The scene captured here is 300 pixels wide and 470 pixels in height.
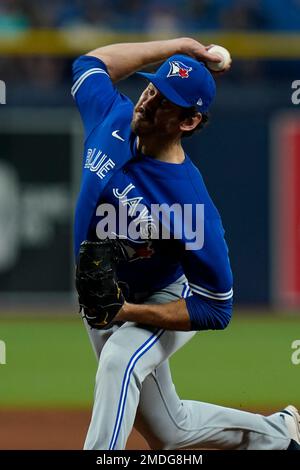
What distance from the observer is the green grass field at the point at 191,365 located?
772 centimetres

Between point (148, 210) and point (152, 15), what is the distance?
846cm

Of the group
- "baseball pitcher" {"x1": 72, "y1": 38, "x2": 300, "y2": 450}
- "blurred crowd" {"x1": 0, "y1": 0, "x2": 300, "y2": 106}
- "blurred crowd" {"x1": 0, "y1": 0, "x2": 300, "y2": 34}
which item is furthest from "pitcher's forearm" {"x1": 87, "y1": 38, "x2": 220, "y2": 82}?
"blurred crowd" {"x1": 0, "y1": 0, "x2": 300, "y2": 34}

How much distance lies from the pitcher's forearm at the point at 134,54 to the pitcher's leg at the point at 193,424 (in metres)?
1.36

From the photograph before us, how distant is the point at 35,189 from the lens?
11.7 m

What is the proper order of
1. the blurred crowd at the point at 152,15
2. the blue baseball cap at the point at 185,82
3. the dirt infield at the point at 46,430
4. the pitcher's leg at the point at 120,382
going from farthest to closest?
the blurred crowd at the point at 152,15 → the dirt infield at the point at 46,430 → the blue baseball cap at the point at 185,82 → the pitcher's leg at the point at 120,382

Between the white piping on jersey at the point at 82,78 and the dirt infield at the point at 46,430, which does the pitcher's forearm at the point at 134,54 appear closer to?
the white piping on jersey at the point at 82,78

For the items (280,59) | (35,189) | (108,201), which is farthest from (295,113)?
(108,201)

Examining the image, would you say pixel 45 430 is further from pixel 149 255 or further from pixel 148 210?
pixel 148 210

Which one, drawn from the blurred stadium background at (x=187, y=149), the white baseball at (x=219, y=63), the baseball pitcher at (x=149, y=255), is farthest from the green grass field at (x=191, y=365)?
the white baseball at (x=219, y=63)

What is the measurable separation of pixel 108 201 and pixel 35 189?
7.45 metres

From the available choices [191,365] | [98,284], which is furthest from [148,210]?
[191,365]

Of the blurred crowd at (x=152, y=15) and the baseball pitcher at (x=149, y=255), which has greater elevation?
the blurred crowd at (x=152, y=15)

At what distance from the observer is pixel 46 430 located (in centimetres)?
641

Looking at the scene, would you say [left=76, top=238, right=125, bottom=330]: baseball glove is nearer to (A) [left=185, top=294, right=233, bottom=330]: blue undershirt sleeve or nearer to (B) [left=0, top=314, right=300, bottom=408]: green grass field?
(A) [left=185, top=294, right=233, bottom=330]: blue undershirt sleeve
